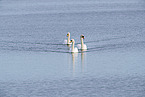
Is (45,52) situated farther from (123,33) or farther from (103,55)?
(123,33)

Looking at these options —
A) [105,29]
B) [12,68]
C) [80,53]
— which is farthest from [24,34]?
[12,68]

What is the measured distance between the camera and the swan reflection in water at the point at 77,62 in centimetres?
3625

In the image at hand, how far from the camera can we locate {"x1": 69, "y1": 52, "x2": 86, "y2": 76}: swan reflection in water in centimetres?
3625

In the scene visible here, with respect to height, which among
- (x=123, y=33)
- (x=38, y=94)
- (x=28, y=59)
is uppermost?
(x=123, y=33)

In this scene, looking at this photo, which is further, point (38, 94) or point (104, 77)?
point (104, 77)

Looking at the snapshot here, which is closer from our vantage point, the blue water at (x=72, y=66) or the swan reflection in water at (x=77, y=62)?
the blue water at (x=72, y=66)

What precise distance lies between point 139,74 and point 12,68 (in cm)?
1086

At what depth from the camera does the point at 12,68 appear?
122ft

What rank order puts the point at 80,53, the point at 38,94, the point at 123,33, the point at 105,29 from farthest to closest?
the point at 105,29 → the point at 123,33 → the point at 80,53 → the point at 38,94

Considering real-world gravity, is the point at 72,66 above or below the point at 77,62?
below

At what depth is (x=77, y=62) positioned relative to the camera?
39.2m

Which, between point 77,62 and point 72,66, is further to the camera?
point 77,62

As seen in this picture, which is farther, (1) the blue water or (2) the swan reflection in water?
(2) the swan reflection in water

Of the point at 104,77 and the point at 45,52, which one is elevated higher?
the point at 45,52
